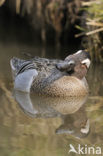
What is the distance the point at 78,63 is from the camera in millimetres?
6055

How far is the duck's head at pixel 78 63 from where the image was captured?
19.5 ft

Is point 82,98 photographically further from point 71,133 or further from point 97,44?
point 97,44

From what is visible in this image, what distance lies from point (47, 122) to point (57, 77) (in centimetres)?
124

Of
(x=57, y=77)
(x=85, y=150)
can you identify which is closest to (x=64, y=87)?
(x=57, y=77)

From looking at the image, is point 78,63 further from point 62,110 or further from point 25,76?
point 62,110

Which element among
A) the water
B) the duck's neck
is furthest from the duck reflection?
the duck's neck

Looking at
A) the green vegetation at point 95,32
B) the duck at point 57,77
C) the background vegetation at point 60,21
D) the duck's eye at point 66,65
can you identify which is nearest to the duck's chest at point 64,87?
the duck at point 57,77

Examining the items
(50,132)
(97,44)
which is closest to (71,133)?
(50,132)

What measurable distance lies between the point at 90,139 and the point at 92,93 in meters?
1.87

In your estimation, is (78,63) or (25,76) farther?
(25,76)

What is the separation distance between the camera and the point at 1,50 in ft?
29.8

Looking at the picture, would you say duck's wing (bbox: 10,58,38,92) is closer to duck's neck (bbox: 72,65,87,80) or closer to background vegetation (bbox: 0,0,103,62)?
duck's neck (bbox: 72,65,87,80)

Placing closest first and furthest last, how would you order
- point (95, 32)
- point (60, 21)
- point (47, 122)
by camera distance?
point (47, 122), point (95, 32), point (60, 21)

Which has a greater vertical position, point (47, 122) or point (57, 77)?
point (57, 77)
